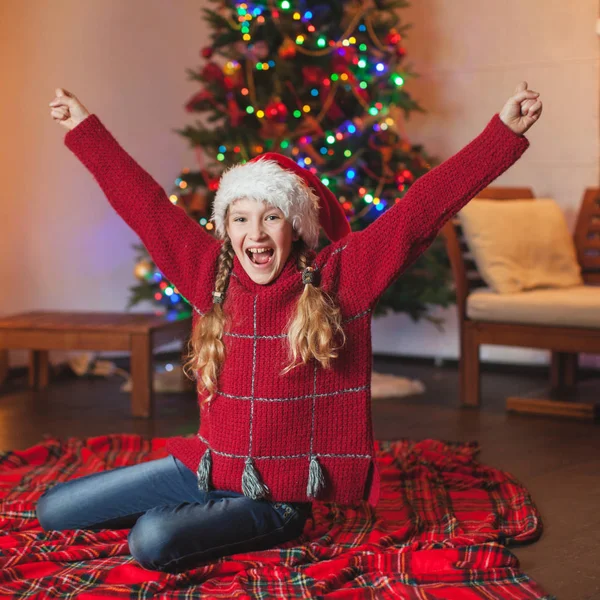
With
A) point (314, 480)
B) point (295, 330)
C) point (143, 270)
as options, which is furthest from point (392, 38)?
point (314, 480)

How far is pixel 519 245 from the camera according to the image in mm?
3807

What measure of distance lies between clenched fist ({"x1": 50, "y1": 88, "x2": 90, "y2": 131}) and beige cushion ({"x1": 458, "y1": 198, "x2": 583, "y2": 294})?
202 cm

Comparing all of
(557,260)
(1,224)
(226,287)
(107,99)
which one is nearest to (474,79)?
(557,260)

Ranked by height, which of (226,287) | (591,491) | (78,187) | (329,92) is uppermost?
(329,92)

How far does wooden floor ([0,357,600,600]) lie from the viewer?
6.68 feet

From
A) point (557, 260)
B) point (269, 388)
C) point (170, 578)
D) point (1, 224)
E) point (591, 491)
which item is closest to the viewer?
point (170, 578)

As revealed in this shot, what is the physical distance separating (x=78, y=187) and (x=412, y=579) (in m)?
3.39

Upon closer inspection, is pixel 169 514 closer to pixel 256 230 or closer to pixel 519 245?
pixel 256 230

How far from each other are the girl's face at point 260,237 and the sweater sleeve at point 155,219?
12cm

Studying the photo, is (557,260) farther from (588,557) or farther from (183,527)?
(183,527)

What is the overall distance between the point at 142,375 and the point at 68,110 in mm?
1613

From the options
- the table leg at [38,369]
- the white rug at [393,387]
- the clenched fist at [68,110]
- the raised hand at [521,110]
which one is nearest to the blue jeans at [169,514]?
the clenched fist at [68,110]

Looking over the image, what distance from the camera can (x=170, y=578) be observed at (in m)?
1.78

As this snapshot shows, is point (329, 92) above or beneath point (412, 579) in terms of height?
above
